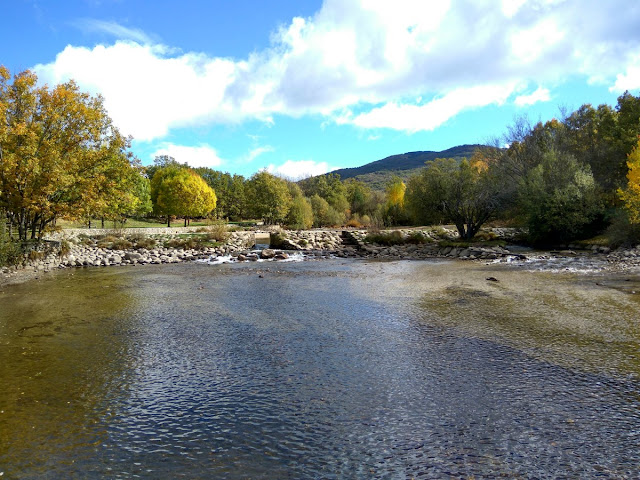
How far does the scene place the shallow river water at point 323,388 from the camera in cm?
523

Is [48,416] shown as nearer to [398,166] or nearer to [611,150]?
[611,150]

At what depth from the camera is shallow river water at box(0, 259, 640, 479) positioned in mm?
5227

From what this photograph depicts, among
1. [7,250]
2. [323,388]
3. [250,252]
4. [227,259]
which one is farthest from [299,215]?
[323,388]

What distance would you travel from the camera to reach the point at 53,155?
78.8 feet

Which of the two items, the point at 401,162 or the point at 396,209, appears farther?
the point at 401,162

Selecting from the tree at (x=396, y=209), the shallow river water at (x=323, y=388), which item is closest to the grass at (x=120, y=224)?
the tree at (x=396, y=209)

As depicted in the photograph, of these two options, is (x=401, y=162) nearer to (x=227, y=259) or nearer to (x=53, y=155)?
(x=227, y=259)

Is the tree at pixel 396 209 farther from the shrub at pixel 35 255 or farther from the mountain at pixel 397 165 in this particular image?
the mountain at pixel 397 165

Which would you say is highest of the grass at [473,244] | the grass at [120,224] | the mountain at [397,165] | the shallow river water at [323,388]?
the mountain at [397,165]

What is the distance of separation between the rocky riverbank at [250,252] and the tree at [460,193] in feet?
9.88

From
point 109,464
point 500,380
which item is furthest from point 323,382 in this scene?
point 109,464

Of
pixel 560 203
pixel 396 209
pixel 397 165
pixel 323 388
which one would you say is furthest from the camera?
pixel 397 165

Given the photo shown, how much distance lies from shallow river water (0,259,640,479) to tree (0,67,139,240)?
10923 millimetres

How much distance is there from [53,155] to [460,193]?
30.5 metres
